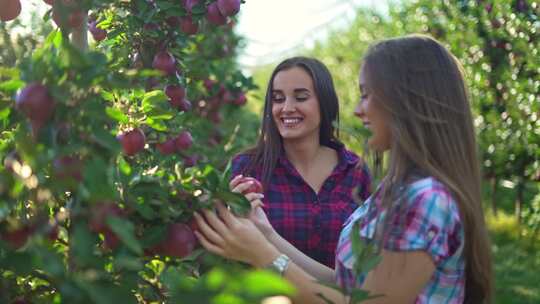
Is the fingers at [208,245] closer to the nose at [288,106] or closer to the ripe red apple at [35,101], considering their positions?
the ripe red apple at [35,101]

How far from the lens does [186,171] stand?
1.46 meters

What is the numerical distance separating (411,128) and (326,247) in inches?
46.7

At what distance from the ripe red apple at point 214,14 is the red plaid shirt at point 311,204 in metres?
0.74

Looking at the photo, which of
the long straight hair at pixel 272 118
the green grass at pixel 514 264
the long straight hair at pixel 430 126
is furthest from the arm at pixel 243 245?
the green grass at pixel 514 264

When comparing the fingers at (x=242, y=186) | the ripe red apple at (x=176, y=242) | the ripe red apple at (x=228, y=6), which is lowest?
the ripe red apple at (x=176, y=242)

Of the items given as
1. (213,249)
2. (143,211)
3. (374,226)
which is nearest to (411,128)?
(374,226)

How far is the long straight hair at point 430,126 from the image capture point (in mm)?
1621

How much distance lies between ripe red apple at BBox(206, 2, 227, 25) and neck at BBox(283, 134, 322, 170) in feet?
2.63

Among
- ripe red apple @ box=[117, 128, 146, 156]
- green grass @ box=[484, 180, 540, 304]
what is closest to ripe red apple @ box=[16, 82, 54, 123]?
ripe red apple @ box=[117, 128, 146, 156]

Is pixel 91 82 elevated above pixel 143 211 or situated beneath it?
elevated above

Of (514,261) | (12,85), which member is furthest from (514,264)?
(12,85)

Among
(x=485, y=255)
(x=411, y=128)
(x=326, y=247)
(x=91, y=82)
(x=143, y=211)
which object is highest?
(x=91, y=82)

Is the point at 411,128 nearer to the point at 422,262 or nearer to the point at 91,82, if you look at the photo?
the point at 422,262

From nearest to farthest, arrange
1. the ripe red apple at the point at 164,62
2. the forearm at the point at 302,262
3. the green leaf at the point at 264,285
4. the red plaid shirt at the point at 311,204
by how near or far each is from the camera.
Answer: the green leaf at the point at 264,285 < the forearm at the point at 302,262 < the ripe red apple at the point at 164,62 < the red plaid shirt at the point at 311,204
